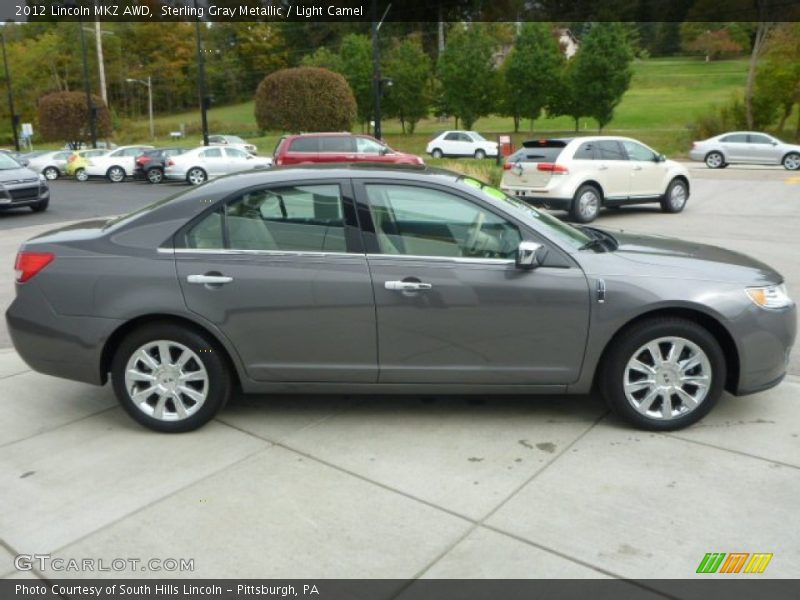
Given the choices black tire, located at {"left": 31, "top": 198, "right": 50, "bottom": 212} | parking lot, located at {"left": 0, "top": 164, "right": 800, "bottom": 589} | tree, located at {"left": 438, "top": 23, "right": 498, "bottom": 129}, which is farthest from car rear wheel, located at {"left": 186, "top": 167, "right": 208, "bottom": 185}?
tree, located at {"left": 438, "top": 23, "right": 498, "bottom": 129}

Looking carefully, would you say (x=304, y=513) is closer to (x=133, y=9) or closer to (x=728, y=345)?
(x=728, y=345)

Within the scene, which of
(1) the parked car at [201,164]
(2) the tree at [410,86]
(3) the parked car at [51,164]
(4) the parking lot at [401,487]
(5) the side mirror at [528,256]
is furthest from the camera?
(2) the tree at [410,86]

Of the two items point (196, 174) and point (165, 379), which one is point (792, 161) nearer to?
point (196, 174)

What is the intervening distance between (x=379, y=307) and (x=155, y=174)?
2749cm

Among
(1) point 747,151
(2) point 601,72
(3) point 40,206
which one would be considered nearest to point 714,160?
(1) point 747,151

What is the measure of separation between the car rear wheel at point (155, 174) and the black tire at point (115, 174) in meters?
2.70

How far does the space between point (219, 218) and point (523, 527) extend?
2.42m

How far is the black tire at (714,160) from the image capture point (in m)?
30.2

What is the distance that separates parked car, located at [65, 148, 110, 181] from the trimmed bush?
866 cm

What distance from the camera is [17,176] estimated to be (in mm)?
17422

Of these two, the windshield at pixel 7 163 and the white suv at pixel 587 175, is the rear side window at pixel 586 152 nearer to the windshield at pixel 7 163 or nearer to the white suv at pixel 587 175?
the white suv at pixel 587 175

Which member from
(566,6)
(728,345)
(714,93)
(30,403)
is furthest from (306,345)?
(566,6)

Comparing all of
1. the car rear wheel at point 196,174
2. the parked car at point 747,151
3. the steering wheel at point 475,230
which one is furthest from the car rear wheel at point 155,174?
the steering wheel at point 475,230
